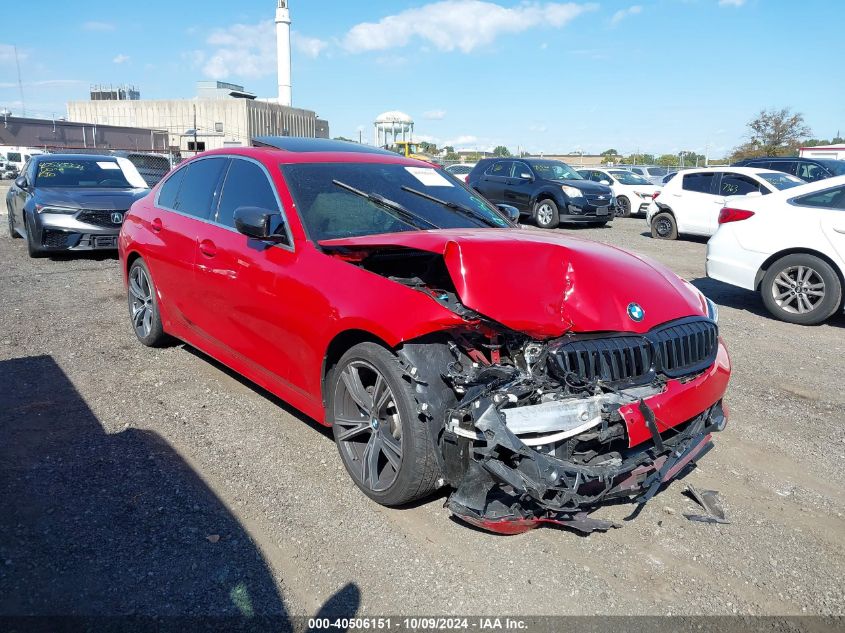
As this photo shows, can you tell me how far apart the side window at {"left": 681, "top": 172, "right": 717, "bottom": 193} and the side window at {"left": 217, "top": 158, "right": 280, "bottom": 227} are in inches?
482

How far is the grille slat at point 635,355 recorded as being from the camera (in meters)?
2.87

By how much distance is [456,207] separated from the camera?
4.45 m

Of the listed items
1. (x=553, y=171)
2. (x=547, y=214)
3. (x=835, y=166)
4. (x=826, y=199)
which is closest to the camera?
(x=826, y=199)

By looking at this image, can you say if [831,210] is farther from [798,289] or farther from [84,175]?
[84,175]

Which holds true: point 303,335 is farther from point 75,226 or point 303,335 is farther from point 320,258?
point 75,226

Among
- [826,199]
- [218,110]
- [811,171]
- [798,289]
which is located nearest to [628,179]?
[811,171]

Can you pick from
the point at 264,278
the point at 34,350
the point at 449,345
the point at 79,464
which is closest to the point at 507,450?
the point at 449,345

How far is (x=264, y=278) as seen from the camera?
3859 mm

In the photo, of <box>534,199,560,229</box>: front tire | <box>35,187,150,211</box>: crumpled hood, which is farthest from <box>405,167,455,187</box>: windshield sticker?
<box>534,199,560,229</box>: front tire

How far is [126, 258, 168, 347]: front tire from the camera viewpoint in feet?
17.9

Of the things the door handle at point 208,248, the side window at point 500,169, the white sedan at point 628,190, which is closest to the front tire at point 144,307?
the door handle at point 208,248

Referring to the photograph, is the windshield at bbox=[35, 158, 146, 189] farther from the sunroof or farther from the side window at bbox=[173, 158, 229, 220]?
the sunroof

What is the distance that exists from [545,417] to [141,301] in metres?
4.28

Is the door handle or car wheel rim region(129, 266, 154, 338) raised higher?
the door handle
